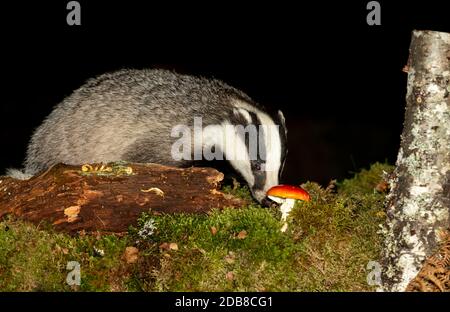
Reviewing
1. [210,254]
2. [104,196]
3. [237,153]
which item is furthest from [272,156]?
[104,196]

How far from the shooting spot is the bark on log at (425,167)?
4.23 metres

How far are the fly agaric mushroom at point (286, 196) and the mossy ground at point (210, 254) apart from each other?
0.23 feet

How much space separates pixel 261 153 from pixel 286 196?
1.16 m

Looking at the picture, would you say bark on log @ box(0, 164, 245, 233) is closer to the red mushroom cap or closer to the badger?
the red mushroom cap

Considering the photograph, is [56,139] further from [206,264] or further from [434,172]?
[434,172]

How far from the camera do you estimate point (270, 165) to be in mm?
5699

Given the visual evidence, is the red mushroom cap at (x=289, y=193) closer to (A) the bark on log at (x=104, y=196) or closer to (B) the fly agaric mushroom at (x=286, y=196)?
(B) the fly agaric mushroom at (x=286, y=196)

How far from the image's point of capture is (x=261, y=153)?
5707 millimetres

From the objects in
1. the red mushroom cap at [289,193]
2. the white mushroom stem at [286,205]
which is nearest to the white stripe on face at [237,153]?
the white mushroom stem at [286,205]

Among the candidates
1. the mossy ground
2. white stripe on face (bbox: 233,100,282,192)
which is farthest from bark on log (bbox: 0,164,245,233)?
white stripe on face (bbox: 233,100,282,192)

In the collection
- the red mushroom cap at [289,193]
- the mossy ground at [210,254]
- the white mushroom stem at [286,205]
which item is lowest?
the mossy ground at [210,254]

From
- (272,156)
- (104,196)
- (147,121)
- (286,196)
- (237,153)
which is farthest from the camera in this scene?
(147,121)

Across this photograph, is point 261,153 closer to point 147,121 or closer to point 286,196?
point 286,196

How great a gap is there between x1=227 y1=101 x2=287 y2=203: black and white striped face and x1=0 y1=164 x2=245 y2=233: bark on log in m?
0.78
